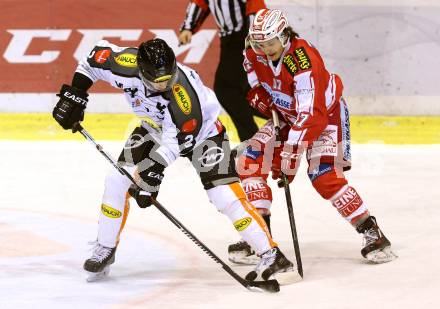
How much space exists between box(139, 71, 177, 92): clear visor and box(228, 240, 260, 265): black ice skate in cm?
99

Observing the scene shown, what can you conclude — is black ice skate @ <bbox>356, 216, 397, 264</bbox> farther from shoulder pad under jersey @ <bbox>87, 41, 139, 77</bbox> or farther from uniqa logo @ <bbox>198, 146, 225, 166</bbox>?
shoulder pad under jersey @ <bbox>87, 41, 139, 77</bbox>

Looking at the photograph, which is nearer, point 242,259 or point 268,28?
point 268,28

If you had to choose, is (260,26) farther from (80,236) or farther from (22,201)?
(22,201)

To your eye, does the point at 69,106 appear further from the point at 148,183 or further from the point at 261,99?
the point at 261,99

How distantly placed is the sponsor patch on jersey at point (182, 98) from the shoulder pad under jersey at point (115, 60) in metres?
0.20

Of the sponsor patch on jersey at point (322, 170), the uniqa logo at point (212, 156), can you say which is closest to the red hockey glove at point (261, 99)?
the sponsor patch on jersey at point (322, 170)

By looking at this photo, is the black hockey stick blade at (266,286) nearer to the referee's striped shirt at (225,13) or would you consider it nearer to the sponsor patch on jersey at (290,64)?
the sponsor patch on jersey at (290,64)

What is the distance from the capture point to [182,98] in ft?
14.9

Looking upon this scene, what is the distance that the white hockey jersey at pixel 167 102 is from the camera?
4.54 meters

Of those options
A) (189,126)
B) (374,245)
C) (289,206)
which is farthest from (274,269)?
(189,126)

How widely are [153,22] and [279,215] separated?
2905mm

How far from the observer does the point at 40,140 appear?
787cm

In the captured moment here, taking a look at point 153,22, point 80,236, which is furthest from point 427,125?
point 80,236

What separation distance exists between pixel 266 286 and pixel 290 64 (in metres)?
1.05
